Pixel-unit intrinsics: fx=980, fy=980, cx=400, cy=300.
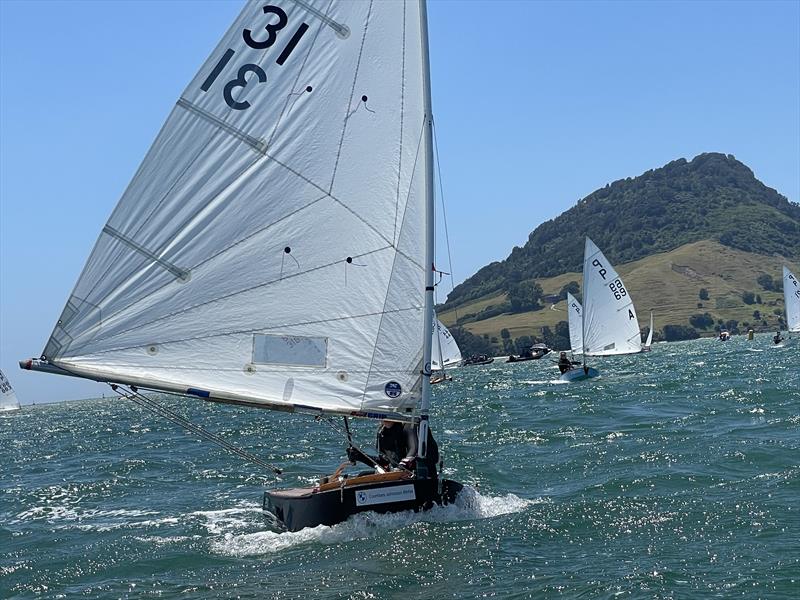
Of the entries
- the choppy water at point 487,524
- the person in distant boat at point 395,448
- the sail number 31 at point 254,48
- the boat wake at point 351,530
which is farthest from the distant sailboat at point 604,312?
the sail number 31 at point 254,48

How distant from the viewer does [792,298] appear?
102 meters

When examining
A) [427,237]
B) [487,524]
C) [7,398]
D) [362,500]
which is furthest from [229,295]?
[7,398]

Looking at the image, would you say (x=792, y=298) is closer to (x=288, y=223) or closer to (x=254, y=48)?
(x=288, y=223)

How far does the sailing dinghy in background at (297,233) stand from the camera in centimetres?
1636

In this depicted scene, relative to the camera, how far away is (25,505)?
87.1 ft

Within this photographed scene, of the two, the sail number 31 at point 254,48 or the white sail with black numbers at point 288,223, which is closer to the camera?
the white sail with black numbers at point 288,223

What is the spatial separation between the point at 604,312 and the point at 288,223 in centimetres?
5436

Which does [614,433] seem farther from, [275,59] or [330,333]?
[275,59]

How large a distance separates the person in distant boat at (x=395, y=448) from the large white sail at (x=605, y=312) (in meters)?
48.6

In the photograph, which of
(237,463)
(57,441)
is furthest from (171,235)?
(57,441)

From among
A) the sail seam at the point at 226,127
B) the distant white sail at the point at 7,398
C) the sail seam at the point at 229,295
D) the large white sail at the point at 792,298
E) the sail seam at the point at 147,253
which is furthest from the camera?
the distant white sail at the point at 7,398

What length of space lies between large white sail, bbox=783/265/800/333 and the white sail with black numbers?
301ft

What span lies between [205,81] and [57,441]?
43939 mm

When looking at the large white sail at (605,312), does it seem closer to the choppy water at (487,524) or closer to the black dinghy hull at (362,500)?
the choppy water at (487,524)
